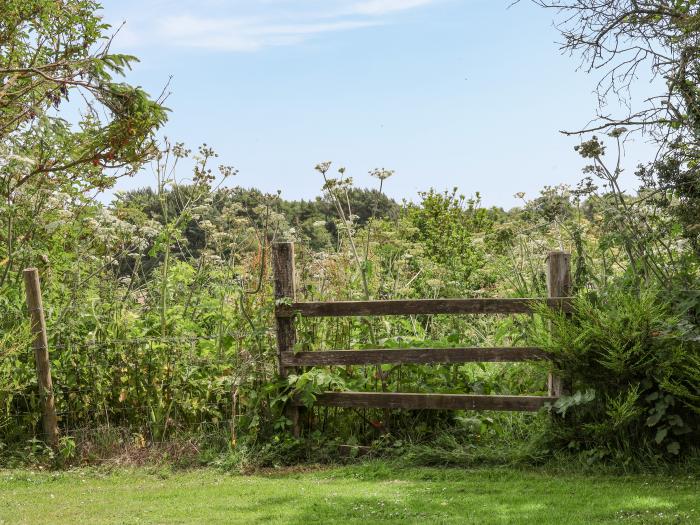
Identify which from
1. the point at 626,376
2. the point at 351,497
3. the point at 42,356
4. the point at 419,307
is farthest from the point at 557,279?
the point at 42,356

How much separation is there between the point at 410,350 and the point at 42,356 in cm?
337

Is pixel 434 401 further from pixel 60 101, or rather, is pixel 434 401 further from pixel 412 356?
pixel 60 101

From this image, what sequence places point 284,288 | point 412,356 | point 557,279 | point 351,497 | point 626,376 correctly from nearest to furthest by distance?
point 351,497 → point 626,376 → point 557,279 → point 412,356 → point 284,288

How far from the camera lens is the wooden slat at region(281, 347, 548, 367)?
6.69 m

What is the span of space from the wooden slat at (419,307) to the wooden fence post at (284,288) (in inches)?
4.0

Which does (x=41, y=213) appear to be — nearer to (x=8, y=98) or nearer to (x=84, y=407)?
(x=8, y=98)

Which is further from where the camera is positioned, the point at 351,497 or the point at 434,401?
the point at 434,401

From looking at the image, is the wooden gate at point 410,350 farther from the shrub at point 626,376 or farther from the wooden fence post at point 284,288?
the shrub at point 626,376

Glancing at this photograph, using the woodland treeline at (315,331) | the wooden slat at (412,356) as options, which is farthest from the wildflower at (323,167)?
the wooden slat at (412,356)

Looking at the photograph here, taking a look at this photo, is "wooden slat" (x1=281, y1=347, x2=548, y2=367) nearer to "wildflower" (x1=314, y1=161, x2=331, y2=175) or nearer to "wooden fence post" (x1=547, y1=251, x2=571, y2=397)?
"wooden fence post" (x1=547, y1=251, x2=571, y2=397)

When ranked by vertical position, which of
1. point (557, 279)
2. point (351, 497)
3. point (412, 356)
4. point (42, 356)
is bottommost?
point (351, 497)

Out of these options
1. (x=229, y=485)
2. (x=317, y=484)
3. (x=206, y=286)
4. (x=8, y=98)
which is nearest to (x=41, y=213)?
(x=8, y=98)

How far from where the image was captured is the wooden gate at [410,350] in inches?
263

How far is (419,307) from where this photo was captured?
6793 millimetres
